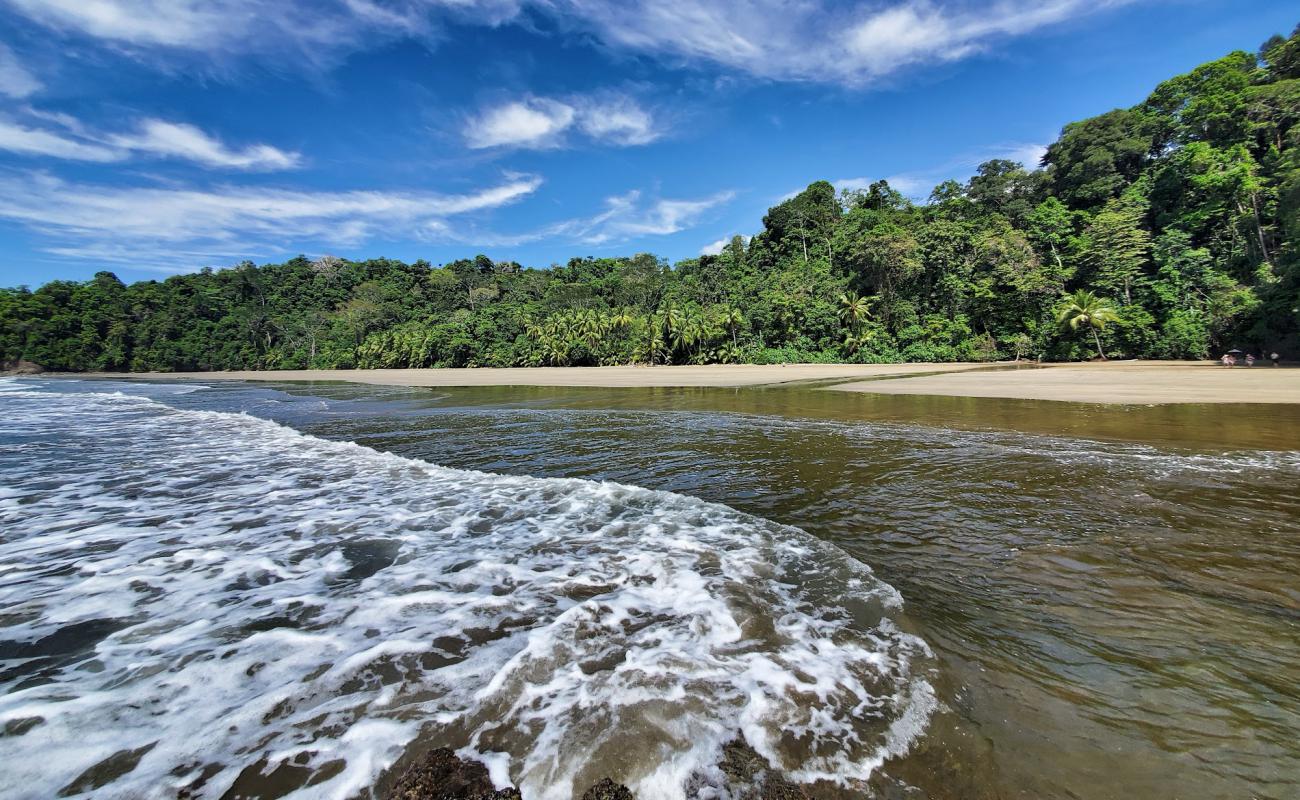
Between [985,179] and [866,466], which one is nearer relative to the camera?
[866,466]

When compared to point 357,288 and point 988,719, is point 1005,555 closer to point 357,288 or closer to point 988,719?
point 988,719

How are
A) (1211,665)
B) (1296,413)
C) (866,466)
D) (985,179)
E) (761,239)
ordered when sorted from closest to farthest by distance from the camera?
1. (1211,665)
2. (866,466)
3. (1296,413)
4. (985,179)
5. (761,239)

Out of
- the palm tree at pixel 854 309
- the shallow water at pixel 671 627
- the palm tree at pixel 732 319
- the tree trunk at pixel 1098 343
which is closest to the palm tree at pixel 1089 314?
the tree trunk at pixel 1098 343

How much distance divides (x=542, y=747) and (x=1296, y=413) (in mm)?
18745

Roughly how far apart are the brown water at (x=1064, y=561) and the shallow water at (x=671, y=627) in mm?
25

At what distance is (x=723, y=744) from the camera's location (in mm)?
2375

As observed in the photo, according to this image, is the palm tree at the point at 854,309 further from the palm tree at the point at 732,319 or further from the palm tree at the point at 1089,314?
the palm tree at the point at 1089,314

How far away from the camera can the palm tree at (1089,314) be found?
33906 mm

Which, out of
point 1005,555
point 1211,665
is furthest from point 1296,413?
point 1211,665

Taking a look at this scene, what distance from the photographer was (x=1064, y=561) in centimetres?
432

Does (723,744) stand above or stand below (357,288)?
below

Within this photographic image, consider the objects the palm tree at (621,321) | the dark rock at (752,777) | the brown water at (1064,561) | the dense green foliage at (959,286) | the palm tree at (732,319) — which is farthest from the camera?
the palm tree at (621,321)

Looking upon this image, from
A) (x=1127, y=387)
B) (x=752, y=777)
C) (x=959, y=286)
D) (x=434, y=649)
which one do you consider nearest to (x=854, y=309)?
(x=959, y=286)

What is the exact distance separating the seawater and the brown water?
0.40 meters
